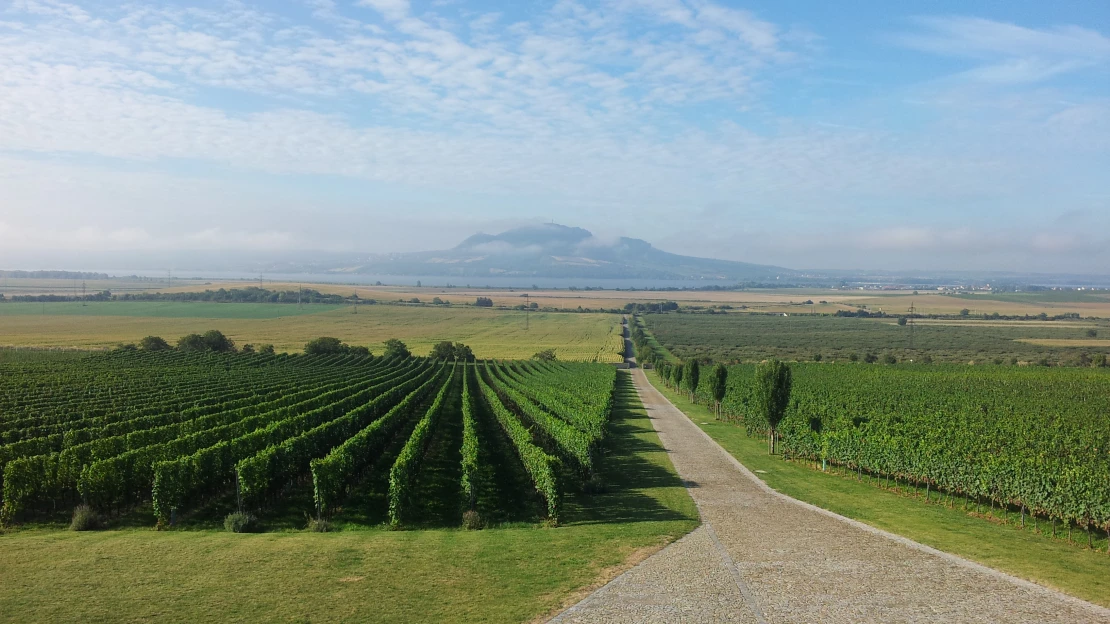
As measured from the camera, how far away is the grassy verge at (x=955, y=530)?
16972mm

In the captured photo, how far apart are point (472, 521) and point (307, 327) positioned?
134m

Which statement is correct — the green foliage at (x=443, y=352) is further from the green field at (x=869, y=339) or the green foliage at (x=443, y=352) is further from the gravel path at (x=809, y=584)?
the gravel path at (x=809, y=584)

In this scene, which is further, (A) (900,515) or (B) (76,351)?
(B) (76,351)

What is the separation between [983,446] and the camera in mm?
28688

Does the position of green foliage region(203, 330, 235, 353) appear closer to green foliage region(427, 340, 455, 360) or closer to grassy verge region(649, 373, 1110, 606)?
green foliage region(427, 340, 455, 360)

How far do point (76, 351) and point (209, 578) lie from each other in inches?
3838

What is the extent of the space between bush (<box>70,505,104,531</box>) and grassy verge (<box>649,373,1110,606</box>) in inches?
959

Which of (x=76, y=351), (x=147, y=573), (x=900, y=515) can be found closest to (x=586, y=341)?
(x=76, y=351)

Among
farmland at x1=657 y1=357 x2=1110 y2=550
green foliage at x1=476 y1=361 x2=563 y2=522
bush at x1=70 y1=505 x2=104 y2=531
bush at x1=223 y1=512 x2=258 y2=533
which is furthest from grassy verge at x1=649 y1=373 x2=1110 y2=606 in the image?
bush at x1=70 y1=505 x2=104 y2=531

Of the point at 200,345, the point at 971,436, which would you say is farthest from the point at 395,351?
the point at 971,436

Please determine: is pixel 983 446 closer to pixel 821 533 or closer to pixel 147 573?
pixel 821 533

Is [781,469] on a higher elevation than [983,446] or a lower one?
lower

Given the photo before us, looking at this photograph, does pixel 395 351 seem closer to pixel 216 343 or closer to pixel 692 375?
pixel 216 343

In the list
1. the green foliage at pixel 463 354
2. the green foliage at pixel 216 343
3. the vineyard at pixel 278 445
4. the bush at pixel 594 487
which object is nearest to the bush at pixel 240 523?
the vineyard at pixel 278 445
